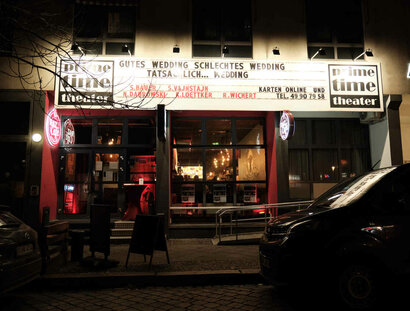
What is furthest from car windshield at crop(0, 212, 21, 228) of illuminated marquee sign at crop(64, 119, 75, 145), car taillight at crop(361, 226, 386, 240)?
illuminated marquee sign at crop(64, 119, 75, 145)

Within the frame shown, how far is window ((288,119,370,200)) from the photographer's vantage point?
1148 cm

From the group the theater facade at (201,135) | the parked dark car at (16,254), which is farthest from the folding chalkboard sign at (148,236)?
the theater facade at (201,135)

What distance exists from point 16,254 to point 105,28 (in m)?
8.67

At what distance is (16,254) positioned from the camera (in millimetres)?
4801

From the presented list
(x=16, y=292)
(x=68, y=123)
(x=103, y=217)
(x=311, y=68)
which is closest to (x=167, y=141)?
(x=68, y=123)

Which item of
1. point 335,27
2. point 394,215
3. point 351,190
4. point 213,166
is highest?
point 335,27

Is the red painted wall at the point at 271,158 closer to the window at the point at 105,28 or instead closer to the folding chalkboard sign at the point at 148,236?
the folding chalkboard sign at the point at 148,236

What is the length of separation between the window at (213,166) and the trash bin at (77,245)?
411 cm

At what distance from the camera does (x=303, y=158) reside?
11570mm

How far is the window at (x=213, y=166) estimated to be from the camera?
11422 millimetres

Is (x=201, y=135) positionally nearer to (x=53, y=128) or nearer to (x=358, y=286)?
(x=53, y=128)

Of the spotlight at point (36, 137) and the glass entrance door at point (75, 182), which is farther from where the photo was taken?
the glass entrance door at point (75, 182)

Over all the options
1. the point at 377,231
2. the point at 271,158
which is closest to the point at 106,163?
the point at 271,158

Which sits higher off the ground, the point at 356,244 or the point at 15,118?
the point at 15,118
